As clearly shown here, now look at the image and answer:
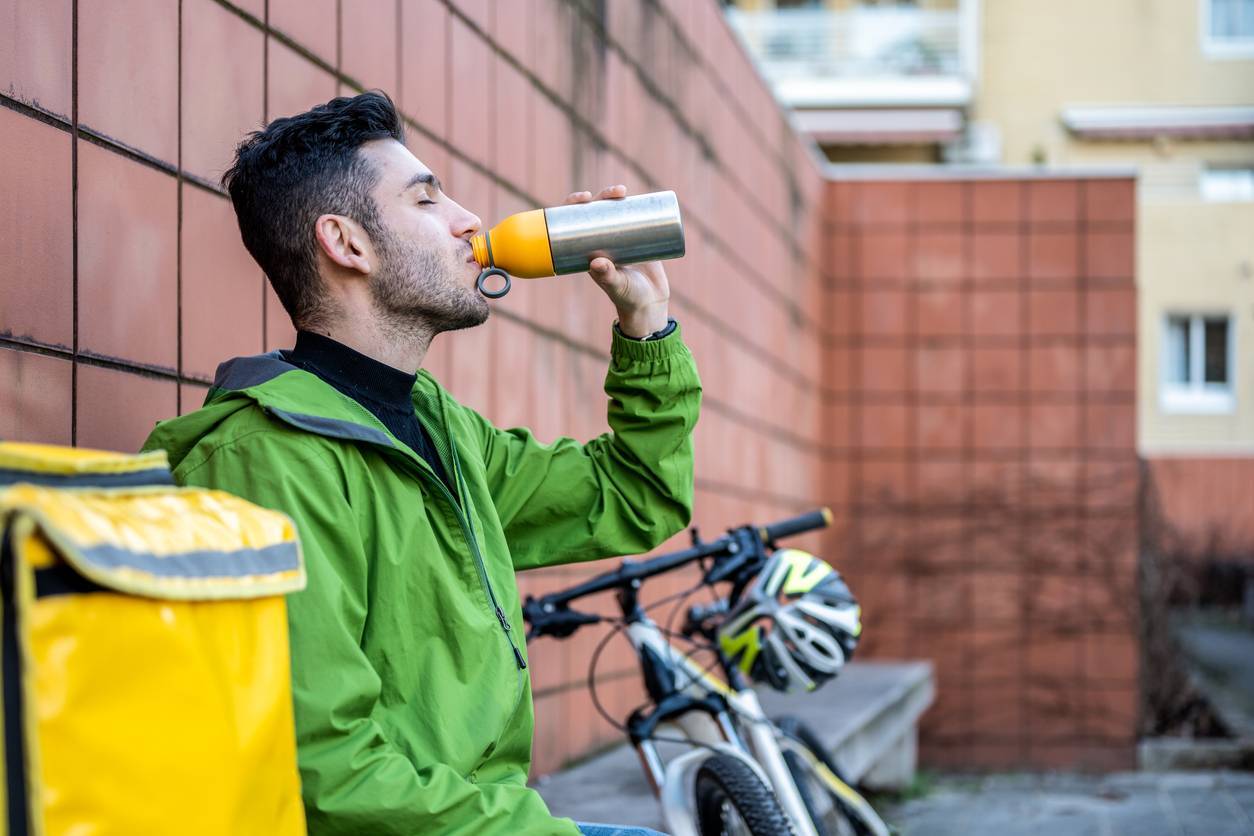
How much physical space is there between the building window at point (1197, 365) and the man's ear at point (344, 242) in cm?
1690

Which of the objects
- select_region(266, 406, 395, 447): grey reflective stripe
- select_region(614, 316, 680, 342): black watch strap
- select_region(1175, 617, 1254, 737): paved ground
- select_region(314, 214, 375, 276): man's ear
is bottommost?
select_region(1175, 617, 1254, 737): paved ground

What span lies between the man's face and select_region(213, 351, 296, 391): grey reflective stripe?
185 millimetres

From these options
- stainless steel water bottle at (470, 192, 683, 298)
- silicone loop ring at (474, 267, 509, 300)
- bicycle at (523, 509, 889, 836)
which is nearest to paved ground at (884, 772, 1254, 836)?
bicycle at (523, 509, 889, 836)

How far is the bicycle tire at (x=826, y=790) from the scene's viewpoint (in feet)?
11.5

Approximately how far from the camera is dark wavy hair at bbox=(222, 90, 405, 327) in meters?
1.86

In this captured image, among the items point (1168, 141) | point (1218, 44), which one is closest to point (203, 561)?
point (1168, 141)

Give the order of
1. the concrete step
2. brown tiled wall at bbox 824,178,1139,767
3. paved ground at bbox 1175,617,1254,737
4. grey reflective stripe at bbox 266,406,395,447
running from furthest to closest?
paved ground at bbox 1175,617,1254,737 → brown tiled wall at bbox 824,178,1139,767 → the concrete step → grey reflective stripe at bbox 266,406,395,447

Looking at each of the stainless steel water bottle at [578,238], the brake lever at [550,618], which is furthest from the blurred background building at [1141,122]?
the stainless steel water bottle at [578,238]

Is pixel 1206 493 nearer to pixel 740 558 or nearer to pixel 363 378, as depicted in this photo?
pixel 740 558

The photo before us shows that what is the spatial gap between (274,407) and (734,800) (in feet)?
4.87

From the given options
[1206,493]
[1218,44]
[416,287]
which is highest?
[1218,44]

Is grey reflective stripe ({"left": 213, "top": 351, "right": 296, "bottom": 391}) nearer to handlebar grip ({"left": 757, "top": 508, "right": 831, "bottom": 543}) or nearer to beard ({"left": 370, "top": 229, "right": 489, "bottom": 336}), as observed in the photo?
beard ({"left": 370, "top": 229, "right": 489, "bottom": 336})

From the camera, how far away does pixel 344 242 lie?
185cm

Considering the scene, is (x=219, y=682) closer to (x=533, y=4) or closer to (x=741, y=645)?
(x=741, y=645)
